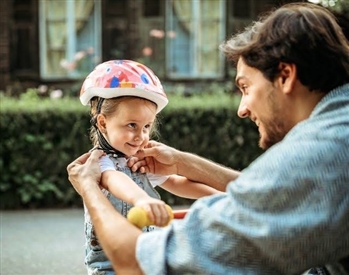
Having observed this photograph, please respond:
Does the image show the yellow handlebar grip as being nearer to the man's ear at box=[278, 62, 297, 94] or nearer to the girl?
the man's ear at box=[278, 62, 297, 94]

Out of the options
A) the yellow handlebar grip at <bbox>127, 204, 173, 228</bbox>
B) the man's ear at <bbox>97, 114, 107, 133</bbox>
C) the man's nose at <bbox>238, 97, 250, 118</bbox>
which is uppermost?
the man's nose at <bbox>238, 97, 250, 118</bbox>

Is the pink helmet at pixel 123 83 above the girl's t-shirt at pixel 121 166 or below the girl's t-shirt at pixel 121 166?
above

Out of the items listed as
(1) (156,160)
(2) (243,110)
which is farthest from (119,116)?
(2) (243,110)

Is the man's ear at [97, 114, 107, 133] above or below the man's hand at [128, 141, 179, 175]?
above

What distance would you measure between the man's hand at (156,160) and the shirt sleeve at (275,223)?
3.57 feet

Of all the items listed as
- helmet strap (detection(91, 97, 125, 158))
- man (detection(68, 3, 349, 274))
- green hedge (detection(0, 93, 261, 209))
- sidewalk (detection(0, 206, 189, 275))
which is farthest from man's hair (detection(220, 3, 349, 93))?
green hedge (detection(0, 93, 261, 209))

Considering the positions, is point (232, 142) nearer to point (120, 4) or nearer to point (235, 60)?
point (120, 4)

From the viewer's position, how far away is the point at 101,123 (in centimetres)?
313

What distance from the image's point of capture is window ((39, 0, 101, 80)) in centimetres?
1485

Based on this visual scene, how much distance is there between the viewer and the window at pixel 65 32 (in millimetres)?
14852

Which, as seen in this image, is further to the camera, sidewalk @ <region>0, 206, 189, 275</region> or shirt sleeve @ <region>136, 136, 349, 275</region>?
sidewalk @ <region>0, 206, 189, 275</region>

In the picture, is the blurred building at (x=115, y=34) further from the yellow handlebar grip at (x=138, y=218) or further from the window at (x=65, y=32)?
the yellow handlebar grip at (x=138, y=218)

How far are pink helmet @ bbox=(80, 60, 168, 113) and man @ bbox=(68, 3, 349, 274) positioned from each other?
76 centimetres

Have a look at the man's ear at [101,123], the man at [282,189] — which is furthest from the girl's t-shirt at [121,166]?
the man at [282,189]
